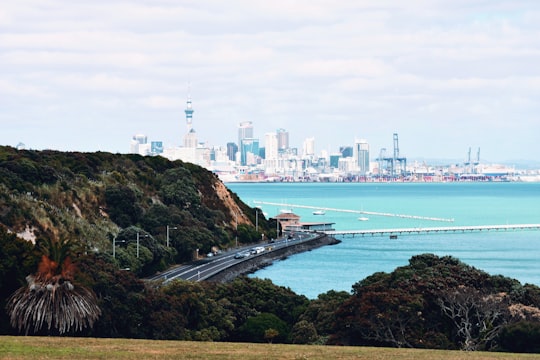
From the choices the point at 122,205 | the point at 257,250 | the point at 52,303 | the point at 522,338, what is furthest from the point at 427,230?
the point at 52,303

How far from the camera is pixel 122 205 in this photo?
2911 inches

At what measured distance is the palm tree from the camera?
27.2 m

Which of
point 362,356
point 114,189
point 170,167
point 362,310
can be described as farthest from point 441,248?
point 362,356

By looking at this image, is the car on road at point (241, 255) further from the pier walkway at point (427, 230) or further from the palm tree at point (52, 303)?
the palm tree at point (52, 303)

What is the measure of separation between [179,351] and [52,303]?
27.0 ft

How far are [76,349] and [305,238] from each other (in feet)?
261

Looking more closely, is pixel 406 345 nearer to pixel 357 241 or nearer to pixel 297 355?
pixel 297 355

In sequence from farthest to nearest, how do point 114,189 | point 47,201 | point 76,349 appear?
point 114,189 → point 47,201 → point 76,349

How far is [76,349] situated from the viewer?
778 inches

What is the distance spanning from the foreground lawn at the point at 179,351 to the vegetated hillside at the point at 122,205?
2569 cm

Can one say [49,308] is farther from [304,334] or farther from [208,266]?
[208,266]

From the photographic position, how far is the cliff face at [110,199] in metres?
61.6

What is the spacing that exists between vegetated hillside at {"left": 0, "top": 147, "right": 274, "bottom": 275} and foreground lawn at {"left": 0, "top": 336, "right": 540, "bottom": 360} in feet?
84.3

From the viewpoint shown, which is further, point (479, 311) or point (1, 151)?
point (1, 151)
